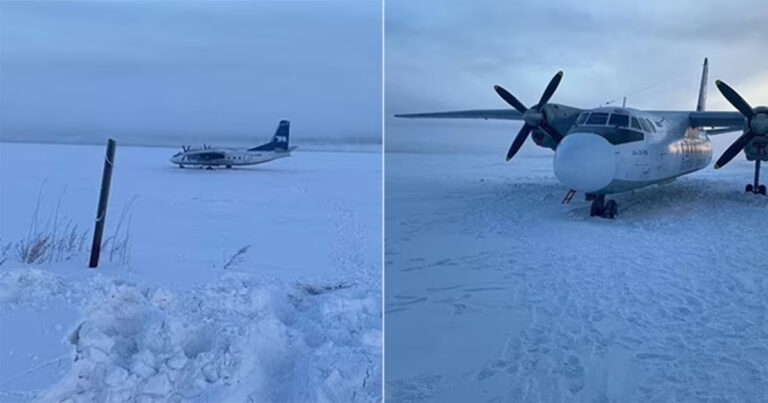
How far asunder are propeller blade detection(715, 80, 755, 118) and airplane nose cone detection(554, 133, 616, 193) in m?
2.25

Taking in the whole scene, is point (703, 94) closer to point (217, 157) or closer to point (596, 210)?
point (596, 210)

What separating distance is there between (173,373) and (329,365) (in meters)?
0.69

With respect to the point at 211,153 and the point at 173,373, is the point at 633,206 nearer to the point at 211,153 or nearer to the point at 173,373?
the point at 173,373

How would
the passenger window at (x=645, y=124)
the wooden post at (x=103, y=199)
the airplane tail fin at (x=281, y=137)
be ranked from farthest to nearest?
the passenger window at (x=645, y=124) < the airplane tail fin at (x=281, y=137) < the wooden post at (x=103, y=199)

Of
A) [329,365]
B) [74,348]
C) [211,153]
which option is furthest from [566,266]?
[211,153]

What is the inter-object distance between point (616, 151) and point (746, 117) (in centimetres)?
A: 271

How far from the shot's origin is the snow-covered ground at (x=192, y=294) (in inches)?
86.2

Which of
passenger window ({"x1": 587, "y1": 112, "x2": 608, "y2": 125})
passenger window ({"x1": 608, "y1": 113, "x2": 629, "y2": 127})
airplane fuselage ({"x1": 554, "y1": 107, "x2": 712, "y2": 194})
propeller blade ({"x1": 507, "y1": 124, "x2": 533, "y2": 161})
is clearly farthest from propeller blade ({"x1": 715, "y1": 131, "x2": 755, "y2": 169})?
propeller blade ({"x1": 507, "y1": 124, "x2": 533, "y2": 161})

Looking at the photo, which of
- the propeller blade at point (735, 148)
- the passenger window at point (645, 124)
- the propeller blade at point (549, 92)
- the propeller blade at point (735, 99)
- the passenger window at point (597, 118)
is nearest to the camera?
the passenger window at point (597, 118)

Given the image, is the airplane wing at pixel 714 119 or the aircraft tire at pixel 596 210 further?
the airplane wing at pixel 714 119

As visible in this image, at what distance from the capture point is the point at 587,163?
5.43 meters

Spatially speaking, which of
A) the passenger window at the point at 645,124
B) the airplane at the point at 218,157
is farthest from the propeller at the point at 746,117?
the airplane at the point at 218,157

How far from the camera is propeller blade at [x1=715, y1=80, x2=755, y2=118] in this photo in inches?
254

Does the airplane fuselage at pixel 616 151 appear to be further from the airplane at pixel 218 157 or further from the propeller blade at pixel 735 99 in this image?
the airplane at pixel 218 157
